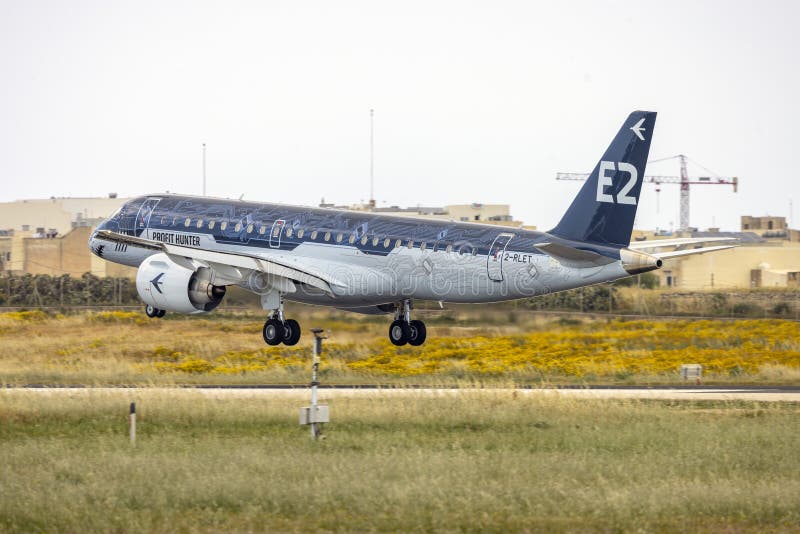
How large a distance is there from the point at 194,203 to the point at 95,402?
13358 mm

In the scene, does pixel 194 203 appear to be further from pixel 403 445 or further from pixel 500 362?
pixel 403 445

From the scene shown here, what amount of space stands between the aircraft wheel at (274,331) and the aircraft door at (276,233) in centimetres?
313

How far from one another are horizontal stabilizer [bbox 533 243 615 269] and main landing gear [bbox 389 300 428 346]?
29.6ft

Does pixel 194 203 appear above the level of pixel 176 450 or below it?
above

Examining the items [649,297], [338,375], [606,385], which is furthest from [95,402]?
[649,297]

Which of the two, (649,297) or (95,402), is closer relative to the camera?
(95,402)

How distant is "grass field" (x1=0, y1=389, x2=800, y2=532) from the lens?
30.0 m

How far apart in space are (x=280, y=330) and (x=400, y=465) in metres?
21.2

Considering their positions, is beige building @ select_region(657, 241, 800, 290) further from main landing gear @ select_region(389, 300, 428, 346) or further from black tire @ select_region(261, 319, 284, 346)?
black tire @ select_region(261, 319, 284, 346)

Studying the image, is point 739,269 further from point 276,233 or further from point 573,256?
point 573,256

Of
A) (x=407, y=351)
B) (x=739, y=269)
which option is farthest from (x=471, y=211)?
(x=407, y=351)

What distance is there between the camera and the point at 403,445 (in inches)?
1586

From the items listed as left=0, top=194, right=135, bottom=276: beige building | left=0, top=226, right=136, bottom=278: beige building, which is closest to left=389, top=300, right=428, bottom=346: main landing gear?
left=0, top=194, right=135, bottom=276: beige building

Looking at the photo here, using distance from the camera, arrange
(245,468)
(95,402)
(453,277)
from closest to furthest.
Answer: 1. (245,468)
2. (95,402)
3. (453,277)
